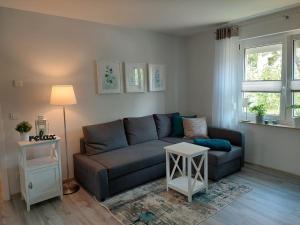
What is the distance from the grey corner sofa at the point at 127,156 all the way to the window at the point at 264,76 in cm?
71

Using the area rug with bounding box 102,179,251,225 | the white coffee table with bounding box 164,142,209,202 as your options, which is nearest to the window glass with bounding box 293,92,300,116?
the area rug with bounding box 102,179,251,225

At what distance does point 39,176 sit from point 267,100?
3.54 meters

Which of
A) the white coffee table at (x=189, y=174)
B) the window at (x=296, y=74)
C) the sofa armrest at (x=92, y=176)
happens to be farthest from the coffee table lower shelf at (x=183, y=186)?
the window at (x=296, y=74)

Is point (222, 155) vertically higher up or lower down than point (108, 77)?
lower down

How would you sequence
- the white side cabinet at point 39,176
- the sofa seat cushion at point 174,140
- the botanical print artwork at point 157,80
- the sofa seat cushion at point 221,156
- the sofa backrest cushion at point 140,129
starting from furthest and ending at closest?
1. the botanical print artwork at point 157,80
2. the sofa seat cushion at point 174,140
3. the sofa backrest cushion at point 140,129
4. the sofa seat cushion at point 221,156
5. the white side cabinet at point 39,176

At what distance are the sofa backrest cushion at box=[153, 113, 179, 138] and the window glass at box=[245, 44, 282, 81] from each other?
159 centimetres

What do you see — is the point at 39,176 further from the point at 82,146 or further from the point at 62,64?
the point at 62,64

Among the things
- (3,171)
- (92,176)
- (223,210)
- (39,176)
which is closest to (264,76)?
(223,210)

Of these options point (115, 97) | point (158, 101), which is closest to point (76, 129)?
point (115, 97)

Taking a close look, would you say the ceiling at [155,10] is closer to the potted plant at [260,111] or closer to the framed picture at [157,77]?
the framed picture at [157,77]

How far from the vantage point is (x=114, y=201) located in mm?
2738

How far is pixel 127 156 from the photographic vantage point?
3.12 meters

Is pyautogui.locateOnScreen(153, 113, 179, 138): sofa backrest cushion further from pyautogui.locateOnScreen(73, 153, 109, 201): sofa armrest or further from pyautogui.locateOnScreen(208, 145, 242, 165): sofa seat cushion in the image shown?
pyautogui.locateOnScreen(73, 153, 109, 201): sofa armrest

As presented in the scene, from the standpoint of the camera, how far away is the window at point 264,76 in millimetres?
3504
